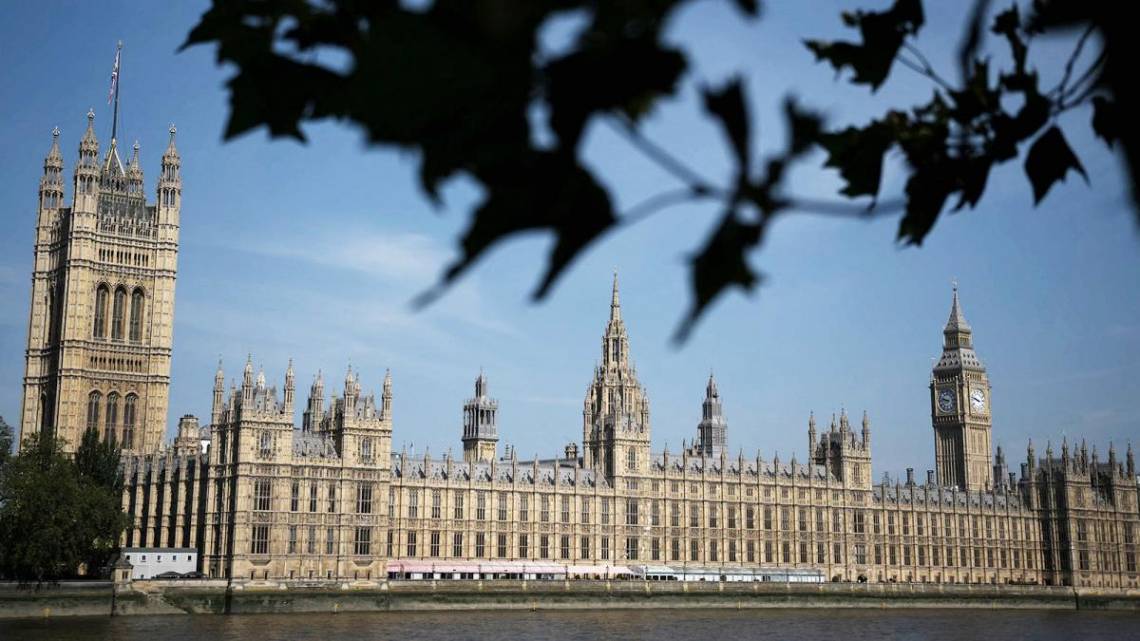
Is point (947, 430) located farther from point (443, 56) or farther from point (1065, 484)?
point (443, 56)

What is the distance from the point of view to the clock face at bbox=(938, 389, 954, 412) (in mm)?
130000

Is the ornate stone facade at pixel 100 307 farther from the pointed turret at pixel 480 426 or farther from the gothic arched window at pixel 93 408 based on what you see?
the pointed turret at pixel 480 426

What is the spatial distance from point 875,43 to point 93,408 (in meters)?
109

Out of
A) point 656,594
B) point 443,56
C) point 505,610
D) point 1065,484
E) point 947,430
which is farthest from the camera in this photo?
point 947,430

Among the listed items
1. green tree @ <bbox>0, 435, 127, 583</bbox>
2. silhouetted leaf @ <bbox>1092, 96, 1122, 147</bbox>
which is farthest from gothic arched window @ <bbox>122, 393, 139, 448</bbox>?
silhouetted leaf @ <bbox>1092, 96, 1122, 147</bbox>

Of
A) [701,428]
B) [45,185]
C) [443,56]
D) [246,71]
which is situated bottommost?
[443,56]

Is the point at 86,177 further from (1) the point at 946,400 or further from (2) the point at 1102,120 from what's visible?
(2) the point at 1102,120

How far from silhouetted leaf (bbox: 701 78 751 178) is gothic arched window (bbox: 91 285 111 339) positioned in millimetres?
110654

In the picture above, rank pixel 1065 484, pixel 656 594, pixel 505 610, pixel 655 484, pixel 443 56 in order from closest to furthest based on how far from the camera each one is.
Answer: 1. pixel 443 56
2. pixel 505 610
3. pixel 656 594
4. pixel 655 484
5. pixel 1065 484

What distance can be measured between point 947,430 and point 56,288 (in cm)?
8640

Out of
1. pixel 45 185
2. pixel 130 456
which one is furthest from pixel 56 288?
pixel 130 456

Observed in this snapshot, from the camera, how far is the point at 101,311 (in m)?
107

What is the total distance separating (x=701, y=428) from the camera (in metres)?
120

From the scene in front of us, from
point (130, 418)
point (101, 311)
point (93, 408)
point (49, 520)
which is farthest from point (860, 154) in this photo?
point (101, 311)
